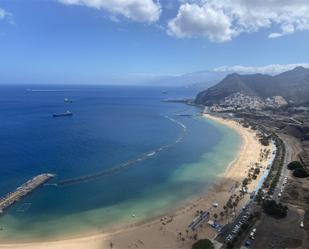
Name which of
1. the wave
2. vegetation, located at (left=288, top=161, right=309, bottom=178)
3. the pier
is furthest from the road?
the pier

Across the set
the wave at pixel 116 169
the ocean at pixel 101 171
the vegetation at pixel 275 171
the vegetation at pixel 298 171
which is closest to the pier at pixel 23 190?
the ocean at pixel 101 171

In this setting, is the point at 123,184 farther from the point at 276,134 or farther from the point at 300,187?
the point at 276,134

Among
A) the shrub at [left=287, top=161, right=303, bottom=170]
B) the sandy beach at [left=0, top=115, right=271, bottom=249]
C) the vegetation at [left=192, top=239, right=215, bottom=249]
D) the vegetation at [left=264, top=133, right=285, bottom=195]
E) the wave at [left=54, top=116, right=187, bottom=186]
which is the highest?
the shrub at [left=287, top=161, right=303, bottom=170]

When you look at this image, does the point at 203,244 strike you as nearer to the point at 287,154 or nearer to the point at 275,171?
the point at 275,171

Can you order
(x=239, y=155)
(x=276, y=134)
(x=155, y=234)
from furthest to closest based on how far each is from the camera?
(x=276, y=134) → (x=239, y=155) → (x=155, y=234)

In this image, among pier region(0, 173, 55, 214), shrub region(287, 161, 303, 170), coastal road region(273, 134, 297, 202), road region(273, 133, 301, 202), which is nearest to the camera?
pier region(0, 173, 55, 214)

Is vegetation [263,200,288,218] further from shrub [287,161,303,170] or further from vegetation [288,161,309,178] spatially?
shrub [287,161,303,170]

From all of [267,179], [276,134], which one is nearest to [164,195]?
[267,179]
